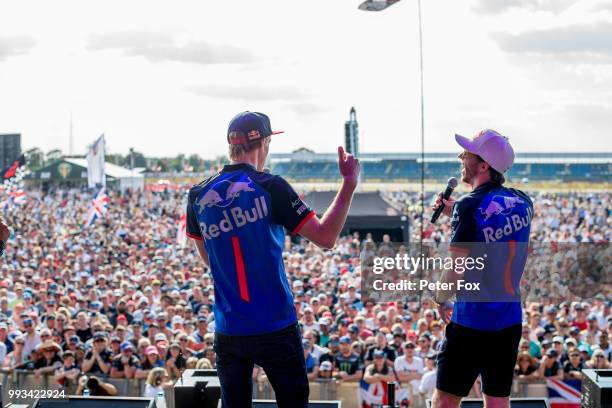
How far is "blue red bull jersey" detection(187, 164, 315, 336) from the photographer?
101 inches

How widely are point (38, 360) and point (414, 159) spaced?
91321 mm

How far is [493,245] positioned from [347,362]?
5.39m

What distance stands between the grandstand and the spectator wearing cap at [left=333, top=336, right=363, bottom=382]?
8208 centimetres

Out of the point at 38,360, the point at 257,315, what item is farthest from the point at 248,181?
the point at 38,360

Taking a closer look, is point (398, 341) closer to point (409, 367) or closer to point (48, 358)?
point (409, 367)

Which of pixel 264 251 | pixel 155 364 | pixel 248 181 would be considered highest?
pixel 248 181

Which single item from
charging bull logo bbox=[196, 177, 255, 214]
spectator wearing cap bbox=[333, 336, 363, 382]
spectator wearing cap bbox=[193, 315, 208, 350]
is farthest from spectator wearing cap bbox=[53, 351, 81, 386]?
charging bull logo bbox=[196, 177, 255, 214]

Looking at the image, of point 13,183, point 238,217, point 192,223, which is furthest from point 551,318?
point 13,183

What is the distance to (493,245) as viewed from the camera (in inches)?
116

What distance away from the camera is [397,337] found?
27.3 feet

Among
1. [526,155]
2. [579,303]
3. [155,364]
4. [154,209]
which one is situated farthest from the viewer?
[526,155]

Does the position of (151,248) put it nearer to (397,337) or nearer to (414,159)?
(397,337)

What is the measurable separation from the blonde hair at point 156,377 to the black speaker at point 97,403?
329 cm

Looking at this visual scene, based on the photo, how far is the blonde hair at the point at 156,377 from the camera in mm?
7035
